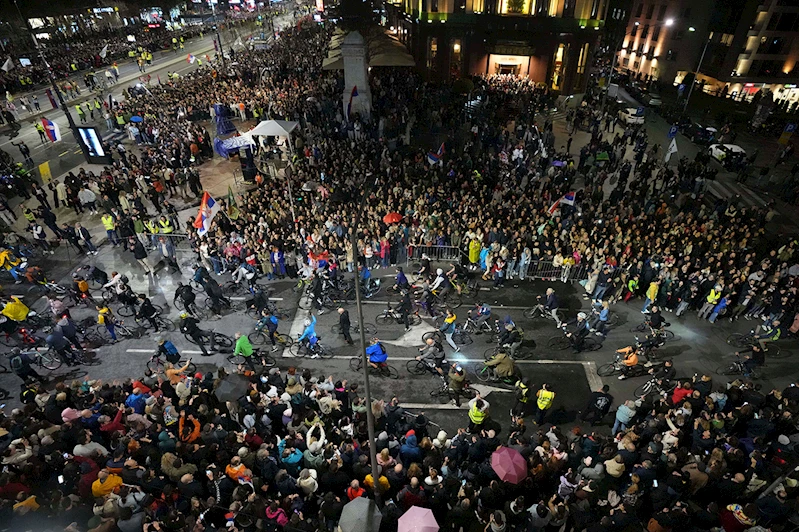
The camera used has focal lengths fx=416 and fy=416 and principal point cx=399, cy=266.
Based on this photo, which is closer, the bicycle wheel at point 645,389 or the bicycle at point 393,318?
the bicycle wheel at point 645,389

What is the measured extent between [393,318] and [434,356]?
10.5 feet

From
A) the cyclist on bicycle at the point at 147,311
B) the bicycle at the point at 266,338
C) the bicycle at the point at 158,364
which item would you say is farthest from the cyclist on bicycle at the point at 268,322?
the cyclist on bicycle at the point at 147,311

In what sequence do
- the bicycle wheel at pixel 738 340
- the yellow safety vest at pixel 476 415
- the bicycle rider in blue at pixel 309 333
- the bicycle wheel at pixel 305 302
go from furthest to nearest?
the bicycle wheel at pixel 305 302, the bicycle wheel at pixel 738 340, the bicycle rider in blue at pixel 309 333, the yellow safety vest at pixel 476 415

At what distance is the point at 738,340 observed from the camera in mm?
14453

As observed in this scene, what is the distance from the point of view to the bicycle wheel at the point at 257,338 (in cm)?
1441

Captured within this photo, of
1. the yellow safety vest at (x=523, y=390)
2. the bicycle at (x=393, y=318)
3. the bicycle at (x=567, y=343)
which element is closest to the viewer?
the yellow safety vest at (x=523, y=390)

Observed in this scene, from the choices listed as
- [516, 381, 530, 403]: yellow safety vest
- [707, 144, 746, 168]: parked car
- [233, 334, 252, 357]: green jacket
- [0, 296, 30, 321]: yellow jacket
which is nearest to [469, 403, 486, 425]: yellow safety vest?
[516, 381, 530, 403]: yellow safety vest

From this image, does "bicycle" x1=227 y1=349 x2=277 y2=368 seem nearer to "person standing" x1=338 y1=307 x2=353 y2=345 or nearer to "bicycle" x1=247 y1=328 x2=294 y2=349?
"bicycle" x1=247 y1=328 x2=294 y2=349

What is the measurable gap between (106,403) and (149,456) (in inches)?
104

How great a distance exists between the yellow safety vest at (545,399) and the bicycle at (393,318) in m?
5.48

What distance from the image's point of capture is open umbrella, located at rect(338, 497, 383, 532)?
7.17 m

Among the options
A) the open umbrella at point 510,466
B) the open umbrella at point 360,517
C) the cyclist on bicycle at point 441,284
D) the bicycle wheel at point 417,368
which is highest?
the open umbrella at point 360,517

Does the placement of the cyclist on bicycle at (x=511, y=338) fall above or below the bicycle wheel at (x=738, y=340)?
above

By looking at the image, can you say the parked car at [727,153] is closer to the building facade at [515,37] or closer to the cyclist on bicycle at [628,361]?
the building facade at [515,37]
